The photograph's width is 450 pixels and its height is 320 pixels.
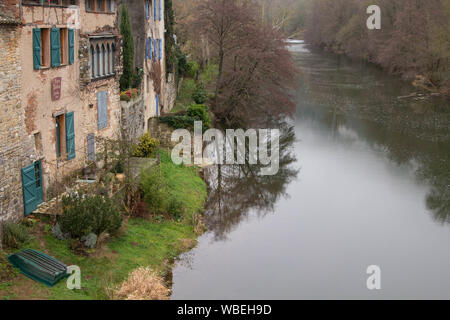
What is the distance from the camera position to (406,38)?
51.8 metres

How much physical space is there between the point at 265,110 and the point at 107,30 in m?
19.1

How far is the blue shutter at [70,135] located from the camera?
16750 millimetres

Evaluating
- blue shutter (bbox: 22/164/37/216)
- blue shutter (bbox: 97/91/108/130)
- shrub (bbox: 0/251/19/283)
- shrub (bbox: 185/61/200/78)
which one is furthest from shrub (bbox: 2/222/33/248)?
shrub (bbox: 185/61/200/78)

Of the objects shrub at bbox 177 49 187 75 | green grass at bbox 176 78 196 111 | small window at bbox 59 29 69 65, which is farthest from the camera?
shrub at bbox 177 49 187 75

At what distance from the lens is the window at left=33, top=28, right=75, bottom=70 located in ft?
48.4

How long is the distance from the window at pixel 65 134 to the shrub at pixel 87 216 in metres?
2.07

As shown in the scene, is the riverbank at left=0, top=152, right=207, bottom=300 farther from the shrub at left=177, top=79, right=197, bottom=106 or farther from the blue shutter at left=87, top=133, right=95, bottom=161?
the shrub at left=177, top=79, right=197, bottom=106

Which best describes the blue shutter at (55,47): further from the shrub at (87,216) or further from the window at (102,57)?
the shrub at (87,216)

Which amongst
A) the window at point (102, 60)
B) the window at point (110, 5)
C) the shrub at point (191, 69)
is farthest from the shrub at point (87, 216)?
the shrub at point (191, 69)

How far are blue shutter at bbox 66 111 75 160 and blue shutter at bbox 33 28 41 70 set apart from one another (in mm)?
2272

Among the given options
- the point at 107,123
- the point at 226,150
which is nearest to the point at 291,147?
the point at 226,150

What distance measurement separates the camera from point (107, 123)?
19.8 metres
